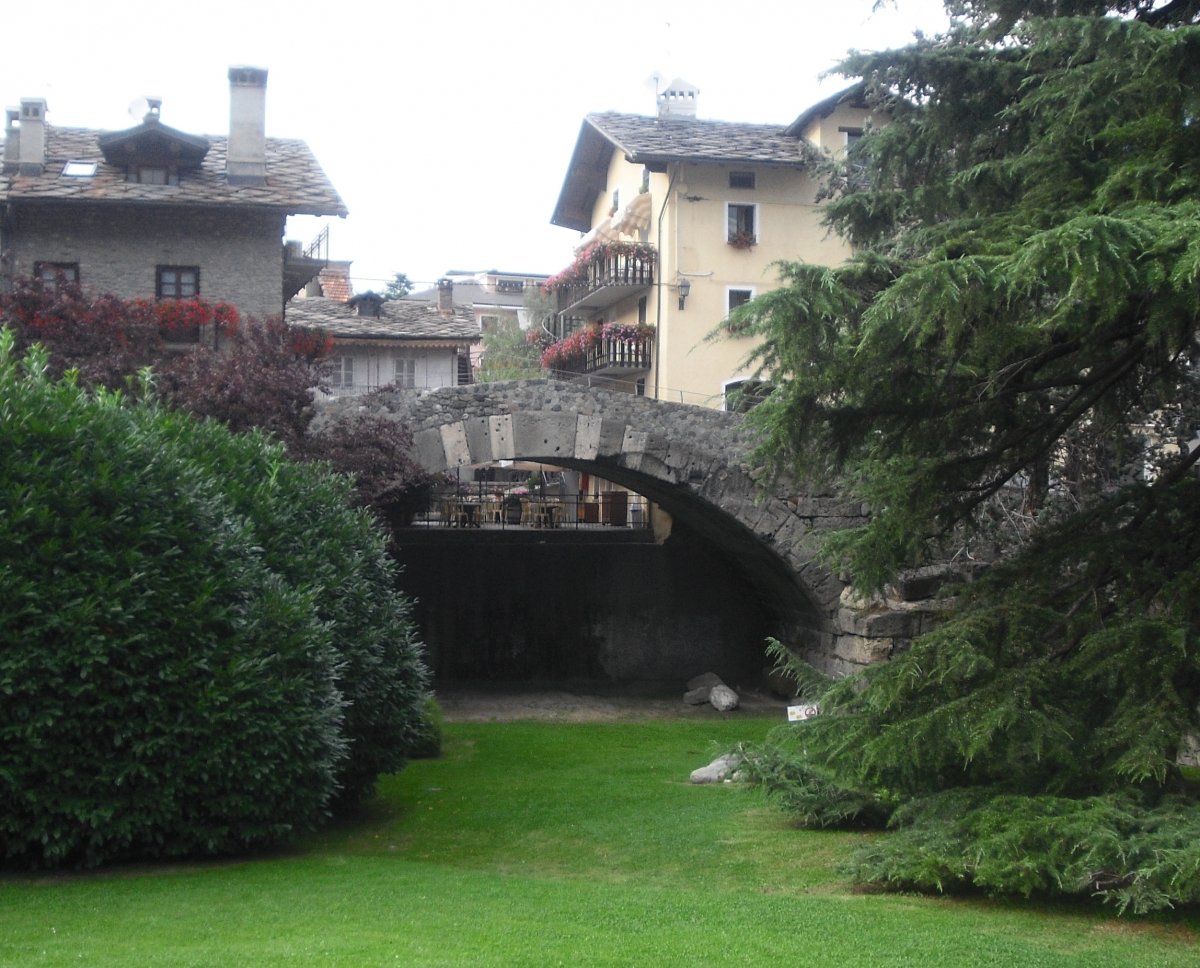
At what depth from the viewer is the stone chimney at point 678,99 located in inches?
1029

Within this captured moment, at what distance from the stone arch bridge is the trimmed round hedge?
7207mm

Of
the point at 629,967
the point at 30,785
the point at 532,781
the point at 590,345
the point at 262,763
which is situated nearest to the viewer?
the point at 629,967

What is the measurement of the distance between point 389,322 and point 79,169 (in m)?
6.75

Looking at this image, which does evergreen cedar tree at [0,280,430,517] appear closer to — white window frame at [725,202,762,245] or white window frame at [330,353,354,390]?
white window frame at [330,353,354,390]

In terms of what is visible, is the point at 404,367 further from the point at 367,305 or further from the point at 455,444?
the point at 455,444

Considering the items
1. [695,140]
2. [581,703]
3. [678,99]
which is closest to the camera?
[581,703]

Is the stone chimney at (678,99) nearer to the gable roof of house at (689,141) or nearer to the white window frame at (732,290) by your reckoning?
the gable roof of house at (689,141)

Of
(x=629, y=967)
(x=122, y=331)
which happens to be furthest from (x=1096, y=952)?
(x=122, y=331)

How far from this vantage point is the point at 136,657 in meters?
6.91

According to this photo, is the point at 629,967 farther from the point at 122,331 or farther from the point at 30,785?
the point at 122,331

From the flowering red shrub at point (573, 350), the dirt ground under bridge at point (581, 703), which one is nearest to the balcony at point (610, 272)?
the flowering red shrub at point (573, 350)

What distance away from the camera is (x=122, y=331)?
596 inches

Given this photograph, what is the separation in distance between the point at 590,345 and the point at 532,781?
1461cm

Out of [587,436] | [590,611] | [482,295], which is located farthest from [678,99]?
[482,295]
